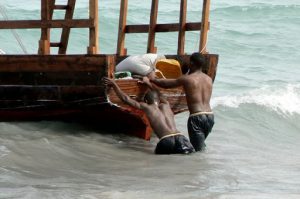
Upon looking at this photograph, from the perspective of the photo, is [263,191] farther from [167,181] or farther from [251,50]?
[251,50]

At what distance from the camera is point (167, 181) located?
811cm

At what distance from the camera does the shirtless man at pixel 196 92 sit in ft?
32.0

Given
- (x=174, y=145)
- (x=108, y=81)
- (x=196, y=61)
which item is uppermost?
(x=196, y=61)

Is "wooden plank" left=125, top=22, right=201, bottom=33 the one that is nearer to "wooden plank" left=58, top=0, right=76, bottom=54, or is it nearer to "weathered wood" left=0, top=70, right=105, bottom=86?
"wooden plank" left=58, top=0, right=76, bottom=54

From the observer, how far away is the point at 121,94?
31.8ft

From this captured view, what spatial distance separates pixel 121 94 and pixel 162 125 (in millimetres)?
650

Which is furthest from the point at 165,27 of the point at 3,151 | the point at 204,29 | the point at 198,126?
the point at 3,151

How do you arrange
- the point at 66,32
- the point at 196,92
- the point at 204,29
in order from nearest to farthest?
the point at 196,92
the point at 204,29
the point at 66,32

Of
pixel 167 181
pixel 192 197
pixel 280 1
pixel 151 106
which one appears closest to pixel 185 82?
pixel 151 106

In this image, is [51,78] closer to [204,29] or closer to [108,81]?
[108,81]

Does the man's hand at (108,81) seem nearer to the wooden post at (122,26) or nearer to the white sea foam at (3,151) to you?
the white sea foam at (3,151)

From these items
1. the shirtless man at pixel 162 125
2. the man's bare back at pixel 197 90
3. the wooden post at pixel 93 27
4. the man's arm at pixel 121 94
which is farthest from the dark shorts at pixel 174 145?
the wooden post at pixel 93 27

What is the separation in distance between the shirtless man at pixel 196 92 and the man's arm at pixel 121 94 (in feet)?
1.35

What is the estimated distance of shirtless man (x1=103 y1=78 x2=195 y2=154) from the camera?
9570 mm
